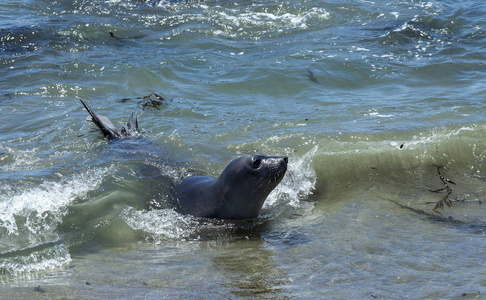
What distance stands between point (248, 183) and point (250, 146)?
1999 millimetres

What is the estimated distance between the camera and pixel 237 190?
4758 mm

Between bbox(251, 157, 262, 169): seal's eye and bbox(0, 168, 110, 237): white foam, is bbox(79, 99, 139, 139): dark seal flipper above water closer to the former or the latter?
bbox(0, 168, 110, 237): white foam

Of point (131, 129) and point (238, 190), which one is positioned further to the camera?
point (131, 129)

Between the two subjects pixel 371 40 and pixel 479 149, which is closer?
pixel 479 149

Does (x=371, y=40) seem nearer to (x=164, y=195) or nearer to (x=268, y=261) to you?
(x=164, y=195)

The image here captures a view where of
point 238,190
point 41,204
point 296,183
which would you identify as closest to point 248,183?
point 238,190

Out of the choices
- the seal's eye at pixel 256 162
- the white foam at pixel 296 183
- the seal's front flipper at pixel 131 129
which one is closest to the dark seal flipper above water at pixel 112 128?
the seal's front flipper at pixel 131 129

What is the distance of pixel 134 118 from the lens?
690cm

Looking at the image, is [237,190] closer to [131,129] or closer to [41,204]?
[41,204]

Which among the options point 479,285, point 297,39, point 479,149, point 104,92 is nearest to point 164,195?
point 479,285

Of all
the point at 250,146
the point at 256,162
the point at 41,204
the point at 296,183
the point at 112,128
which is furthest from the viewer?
the point at 112,128

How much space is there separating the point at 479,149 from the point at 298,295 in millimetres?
3993

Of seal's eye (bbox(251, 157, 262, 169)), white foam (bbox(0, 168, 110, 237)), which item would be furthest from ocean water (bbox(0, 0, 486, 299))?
seal's eye (bbox(251, 157, 262, 169))

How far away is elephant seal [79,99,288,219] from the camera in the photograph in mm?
4637
